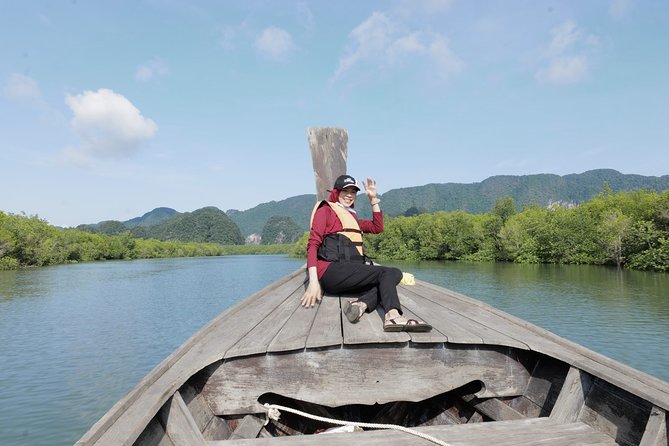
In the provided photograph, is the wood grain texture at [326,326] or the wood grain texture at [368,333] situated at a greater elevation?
the wood grain texture at [326,326]

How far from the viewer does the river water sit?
7.31m

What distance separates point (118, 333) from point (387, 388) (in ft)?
41.6

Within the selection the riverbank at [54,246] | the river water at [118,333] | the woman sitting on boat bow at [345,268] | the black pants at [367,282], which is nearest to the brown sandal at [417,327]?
the woman sitting on boat bow at [345,268]

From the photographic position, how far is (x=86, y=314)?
54.4 ft

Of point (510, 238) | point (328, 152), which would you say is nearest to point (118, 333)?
point (328, 152)

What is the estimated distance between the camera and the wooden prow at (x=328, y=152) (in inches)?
268

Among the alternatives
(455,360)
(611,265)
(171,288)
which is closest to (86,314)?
(171,288)

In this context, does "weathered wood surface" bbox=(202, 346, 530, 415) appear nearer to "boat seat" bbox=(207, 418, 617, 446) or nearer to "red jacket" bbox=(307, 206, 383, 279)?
"boat seat" bbox=(207, 418, 617, 446)

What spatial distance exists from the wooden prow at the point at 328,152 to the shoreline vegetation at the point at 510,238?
123 ft

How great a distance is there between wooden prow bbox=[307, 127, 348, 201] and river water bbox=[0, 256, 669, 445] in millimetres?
5344

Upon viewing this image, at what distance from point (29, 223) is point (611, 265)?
74.6 meters

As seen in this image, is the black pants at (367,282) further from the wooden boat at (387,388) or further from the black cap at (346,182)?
the black cap at (346,182)

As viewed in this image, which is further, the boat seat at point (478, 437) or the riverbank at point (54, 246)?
the riverbank at point (54, 246)

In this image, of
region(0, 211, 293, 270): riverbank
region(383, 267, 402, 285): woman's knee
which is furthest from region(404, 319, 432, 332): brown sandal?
region(0, 211, 293, 270): riverbank
